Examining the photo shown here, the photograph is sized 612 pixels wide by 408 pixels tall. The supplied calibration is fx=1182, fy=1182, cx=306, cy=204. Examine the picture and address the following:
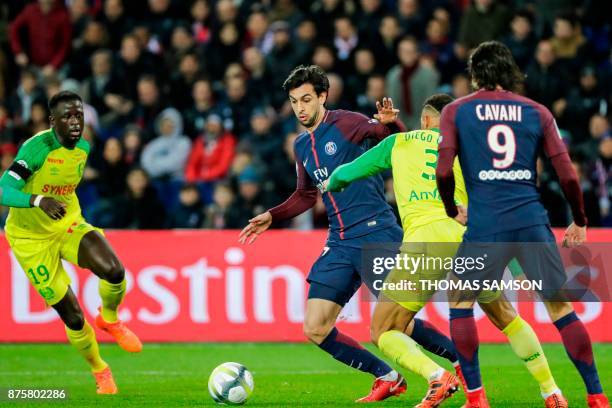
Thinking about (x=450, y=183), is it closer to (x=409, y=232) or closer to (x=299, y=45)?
(x=409, y=232)

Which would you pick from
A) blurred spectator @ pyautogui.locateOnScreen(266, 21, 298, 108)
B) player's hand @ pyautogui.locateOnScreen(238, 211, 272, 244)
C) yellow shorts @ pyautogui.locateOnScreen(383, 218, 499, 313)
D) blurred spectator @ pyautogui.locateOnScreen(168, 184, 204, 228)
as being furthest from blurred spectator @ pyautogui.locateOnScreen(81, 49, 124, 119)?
yellow shorts @ pyautogui.locateOnScreen(383, 218, 499, 313)

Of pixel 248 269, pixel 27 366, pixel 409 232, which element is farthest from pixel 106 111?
pixel 409 232

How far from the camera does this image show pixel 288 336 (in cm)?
1366

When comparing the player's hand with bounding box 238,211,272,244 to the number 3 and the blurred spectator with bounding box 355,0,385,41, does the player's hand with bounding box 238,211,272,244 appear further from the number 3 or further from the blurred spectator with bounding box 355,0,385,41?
the blurred spectator with bounding box 355,0,385,41

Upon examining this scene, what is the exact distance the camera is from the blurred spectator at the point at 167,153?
652 inches

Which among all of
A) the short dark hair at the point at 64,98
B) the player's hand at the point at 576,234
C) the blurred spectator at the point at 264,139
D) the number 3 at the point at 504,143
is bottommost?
the blurred spectator at the point at 264,139

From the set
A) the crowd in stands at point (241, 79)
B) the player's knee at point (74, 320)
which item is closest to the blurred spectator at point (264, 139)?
the crowd in stands at point (241, 79)

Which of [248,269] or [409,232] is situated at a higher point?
[409,232]

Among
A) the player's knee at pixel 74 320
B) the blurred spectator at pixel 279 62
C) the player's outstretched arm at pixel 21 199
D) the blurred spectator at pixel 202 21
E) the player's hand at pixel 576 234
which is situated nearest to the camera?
the player's hand at pixel 576 234

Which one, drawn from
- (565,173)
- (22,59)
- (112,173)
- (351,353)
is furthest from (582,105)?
(22,59)

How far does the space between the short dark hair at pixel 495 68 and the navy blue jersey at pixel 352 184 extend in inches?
64.8

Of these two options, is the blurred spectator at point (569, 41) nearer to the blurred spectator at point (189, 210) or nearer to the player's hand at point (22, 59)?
the blurred spectator at point (189, 210)

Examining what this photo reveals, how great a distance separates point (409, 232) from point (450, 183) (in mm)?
1058

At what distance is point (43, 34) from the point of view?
61.1ft
